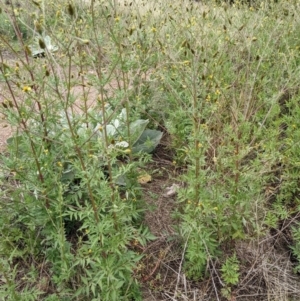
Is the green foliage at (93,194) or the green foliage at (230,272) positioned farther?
the green foliage at (230,272)

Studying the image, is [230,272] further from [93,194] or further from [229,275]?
[93,194]

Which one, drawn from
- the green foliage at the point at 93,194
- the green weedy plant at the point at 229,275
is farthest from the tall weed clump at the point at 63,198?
the green weedy plant at the point at 229,275

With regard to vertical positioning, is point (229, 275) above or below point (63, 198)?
below

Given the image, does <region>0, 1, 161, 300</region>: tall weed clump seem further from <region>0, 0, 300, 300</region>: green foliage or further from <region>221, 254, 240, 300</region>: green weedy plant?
<region>221, 254, 240, 300</region>: green weedy plant

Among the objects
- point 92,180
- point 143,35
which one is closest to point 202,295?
point 92,180

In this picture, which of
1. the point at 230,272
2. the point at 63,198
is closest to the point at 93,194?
the point at 63,198

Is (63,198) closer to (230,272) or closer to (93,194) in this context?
(93,194)

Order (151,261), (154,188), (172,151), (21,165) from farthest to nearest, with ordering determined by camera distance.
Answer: (172,151)
(154,188)
(151,261)
(21,165)

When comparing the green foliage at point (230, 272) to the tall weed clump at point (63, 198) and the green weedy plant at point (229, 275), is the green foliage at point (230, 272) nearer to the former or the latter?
the green weedy plant at point (229, 275)

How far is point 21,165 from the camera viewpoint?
197 centimetres

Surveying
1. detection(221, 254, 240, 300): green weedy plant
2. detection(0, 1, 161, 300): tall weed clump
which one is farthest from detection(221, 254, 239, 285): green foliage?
detection(0, 1, 161, 300): tall weed clump

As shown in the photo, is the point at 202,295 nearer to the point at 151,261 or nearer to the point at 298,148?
the point at 151,261

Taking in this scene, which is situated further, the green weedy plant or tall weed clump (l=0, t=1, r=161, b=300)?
the green weedy plant

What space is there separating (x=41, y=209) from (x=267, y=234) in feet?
4.59
